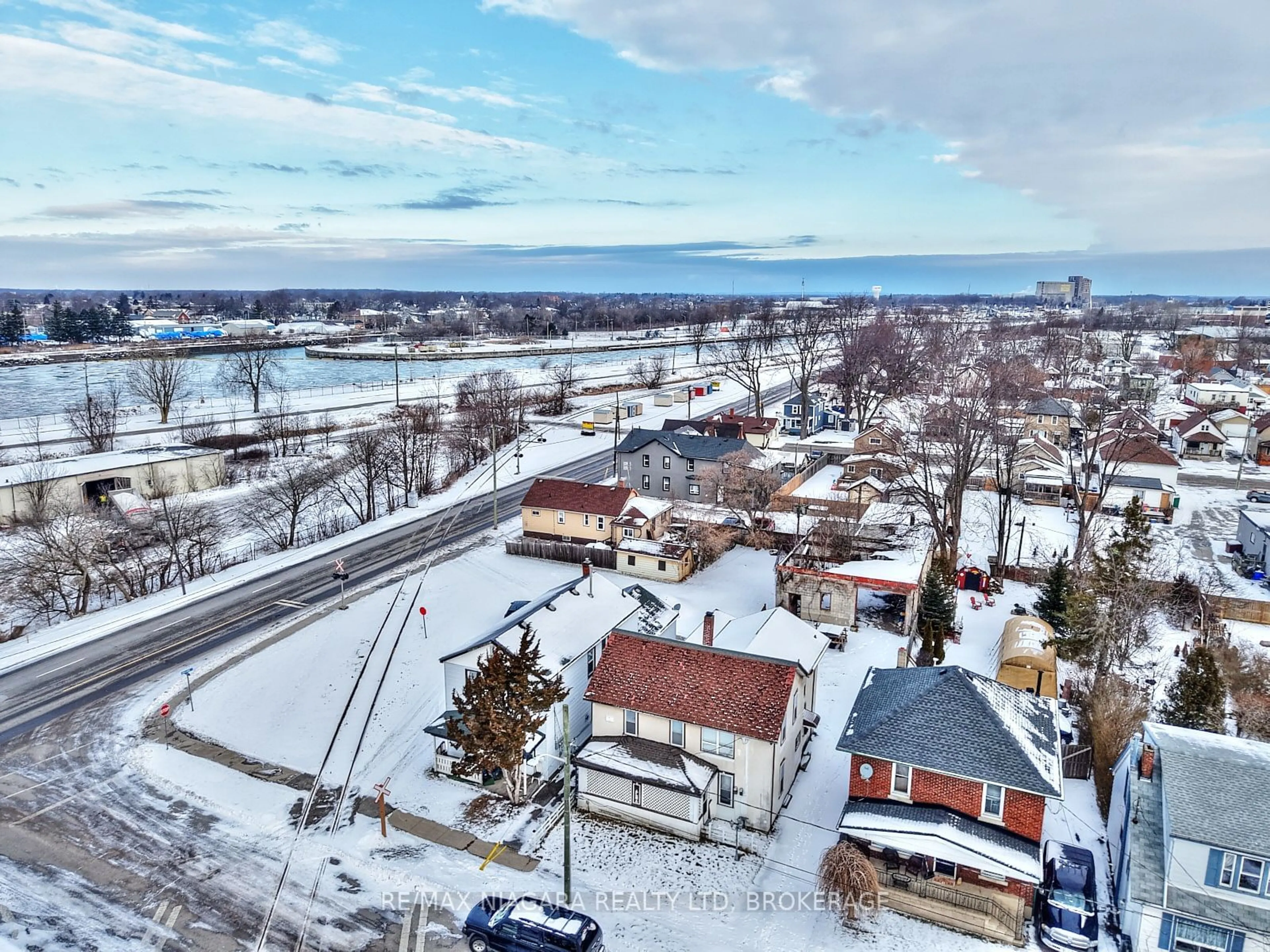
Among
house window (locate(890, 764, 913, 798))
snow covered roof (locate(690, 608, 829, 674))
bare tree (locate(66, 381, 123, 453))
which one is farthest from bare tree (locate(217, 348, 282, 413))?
house window (locate(890, 764, 913, 798))

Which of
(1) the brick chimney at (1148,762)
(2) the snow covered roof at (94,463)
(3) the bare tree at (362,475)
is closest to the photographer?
(1) the brick chimney at (1148,762)

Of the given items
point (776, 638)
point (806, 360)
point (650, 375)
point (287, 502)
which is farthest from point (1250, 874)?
point (650, 375)

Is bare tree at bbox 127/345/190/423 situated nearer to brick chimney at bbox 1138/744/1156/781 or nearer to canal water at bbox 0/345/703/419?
canal water at bbox 0/345/703/419

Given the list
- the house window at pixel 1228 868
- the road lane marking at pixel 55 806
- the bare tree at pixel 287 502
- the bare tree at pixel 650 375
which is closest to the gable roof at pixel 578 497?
the bare tree at pixel 287 502

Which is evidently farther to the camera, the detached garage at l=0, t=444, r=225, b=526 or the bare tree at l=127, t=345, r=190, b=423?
the bare tree at l=127, t=345, r=190, b=423

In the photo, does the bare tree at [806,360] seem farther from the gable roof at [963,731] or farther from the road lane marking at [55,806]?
the road lane marking at [55,806]

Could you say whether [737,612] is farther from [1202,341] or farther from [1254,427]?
[1202,341]

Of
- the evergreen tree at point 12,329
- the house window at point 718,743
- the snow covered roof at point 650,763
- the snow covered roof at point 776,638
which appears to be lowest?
the snow covered roof at point 650,763

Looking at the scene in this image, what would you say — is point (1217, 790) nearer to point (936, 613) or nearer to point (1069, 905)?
point (1069, 905)
